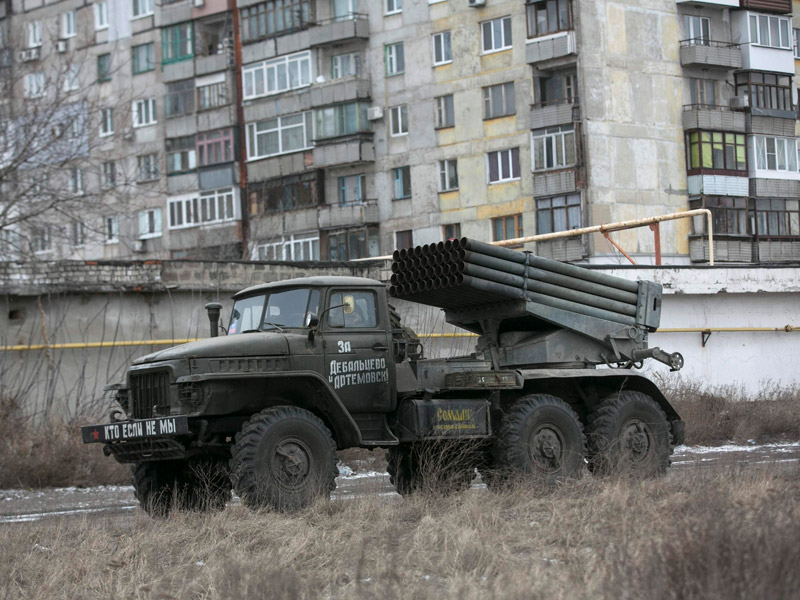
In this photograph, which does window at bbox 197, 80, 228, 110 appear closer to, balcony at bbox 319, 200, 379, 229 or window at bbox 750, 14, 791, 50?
balcony at bbox 319, 200, 379, 229

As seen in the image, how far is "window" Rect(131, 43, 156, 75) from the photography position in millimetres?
61438

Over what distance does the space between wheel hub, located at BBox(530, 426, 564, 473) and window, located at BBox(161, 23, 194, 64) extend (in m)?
48.2

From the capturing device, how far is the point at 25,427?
20562mm

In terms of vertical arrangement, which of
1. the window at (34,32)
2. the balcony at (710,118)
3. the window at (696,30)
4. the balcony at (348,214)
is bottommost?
the balcony at (348,214)

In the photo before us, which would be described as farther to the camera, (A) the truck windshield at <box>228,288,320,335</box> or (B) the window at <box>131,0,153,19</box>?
(B) the window at <box>131,0,153,19</box>

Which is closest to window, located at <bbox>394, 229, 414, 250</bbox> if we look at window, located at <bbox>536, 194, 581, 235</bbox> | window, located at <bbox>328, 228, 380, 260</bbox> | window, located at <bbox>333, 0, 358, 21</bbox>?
window, located at <bbox>328, 228, 380, 260</bbox>

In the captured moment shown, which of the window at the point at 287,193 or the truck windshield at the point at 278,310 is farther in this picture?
the window at the point at 287,193

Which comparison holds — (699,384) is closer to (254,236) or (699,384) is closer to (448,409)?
(448,409)

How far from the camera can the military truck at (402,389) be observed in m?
12.7

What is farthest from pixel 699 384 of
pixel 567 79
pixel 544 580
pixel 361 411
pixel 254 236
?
pixel 254 236

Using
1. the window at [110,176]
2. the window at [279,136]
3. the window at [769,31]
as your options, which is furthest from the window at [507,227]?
the window at [110,176]

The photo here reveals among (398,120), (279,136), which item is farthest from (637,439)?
(279,136)

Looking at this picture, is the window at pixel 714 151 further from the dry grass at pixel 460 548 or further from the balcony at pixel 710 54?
the dry grass at pixel 460 548

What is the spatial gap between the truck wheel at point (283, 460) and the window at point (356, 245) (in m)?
40.7
